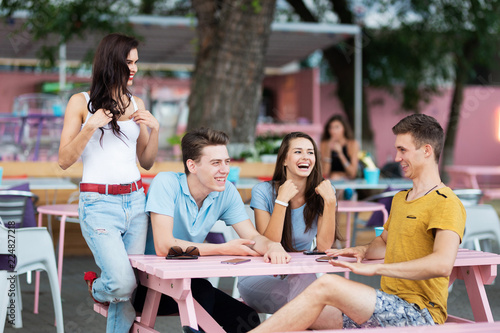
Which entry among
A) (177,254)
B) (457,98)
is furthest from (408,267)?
(457,98)

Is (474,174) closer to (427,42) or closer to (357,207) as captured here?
(357,207)

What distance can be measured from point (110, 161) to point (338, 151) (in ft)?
15.2

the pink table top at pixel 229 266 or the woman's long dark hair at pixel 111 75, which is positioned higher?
the woman's long dark hair at pixel 111 75

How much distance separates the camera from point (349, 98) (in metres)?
13.3

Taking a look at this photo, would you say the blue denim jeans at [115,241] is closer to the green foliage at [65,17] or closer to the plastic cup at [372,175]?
the plastic cup at [372,175]

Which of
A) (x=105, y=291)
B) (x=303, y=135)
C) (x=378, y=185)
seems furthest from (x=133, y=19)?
(x=105, y=291)

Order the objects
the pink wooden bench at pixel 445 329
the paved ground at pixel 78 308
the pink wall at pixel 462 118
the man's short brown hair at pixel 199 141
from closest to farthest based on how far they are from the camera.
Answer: the pink wooden bench at pixel 445 329
the man's short brown hair at pixel 199 141
the paved ground at pixel 78 308
the pink wall at pixel 462 118

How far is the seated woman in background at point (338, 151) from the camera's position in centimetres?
727

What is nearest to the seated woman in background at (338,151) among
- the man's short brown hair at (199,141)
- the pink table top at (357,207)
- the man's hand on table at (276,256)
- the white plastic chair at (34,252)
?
the pink table top at (357,207)

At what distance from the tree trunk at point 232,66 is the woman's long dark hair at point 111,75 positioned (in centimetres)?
460

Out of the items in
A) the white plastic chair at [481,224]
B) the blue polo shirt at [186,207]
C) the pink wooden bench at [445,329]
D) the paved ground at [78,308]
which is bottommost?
the paved ground at [78,308]

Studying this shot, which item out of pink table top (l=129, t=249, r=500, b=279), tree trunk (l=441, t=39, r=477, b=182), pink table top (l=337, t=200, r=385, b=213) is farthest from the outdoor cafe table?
tree trunk (l=441, t=39, r=477, b=182)

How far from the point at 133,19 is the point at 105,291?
293 inches

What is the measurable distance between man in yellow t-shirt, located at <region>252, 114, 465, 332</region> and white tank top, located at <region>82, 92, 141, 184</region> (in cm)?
99
